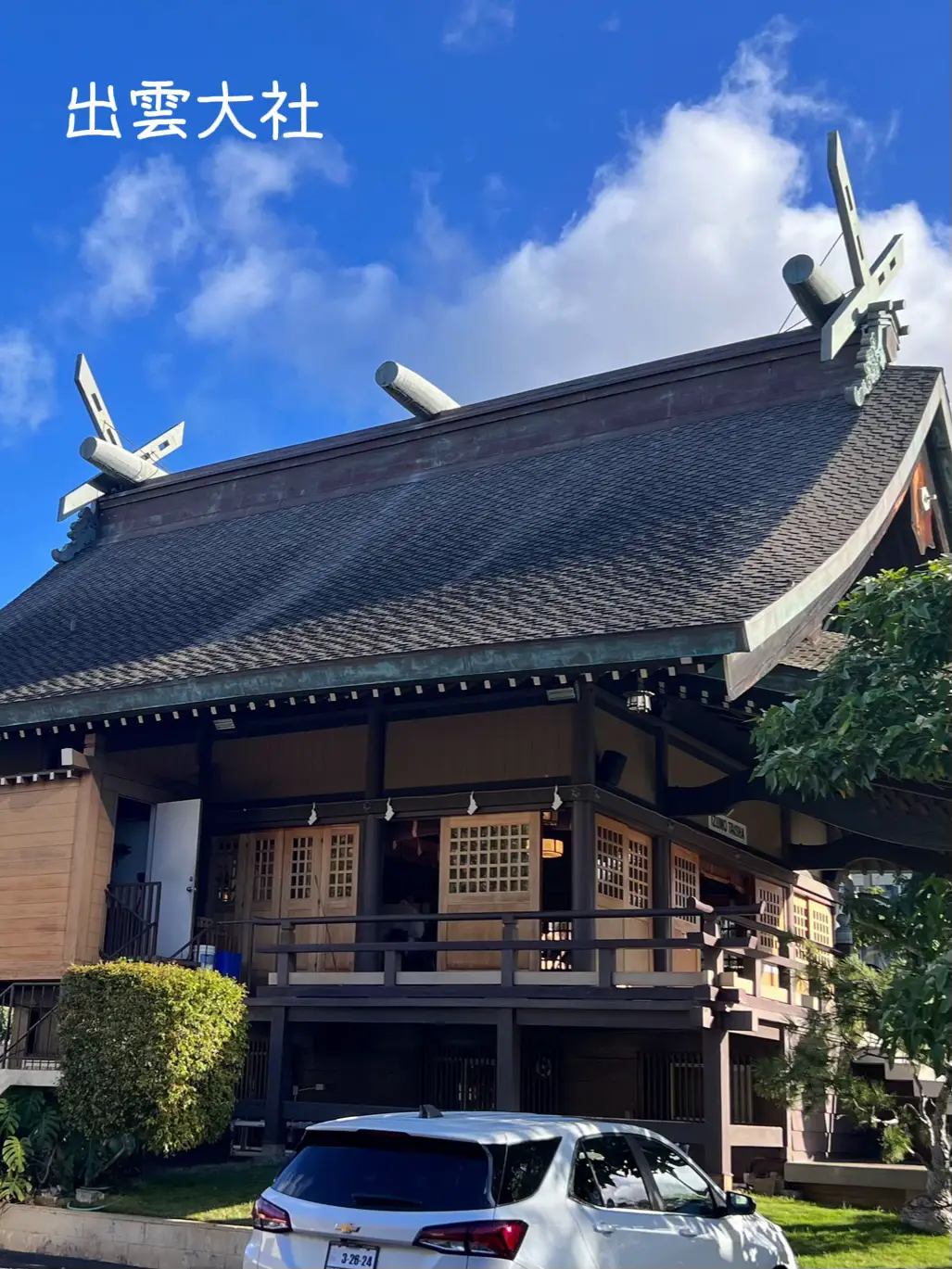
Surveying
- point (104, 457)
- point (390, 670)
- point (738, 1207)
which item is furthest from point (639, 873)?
point (104, 457)

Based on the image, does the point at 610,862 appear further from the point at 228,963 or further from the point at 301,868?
the point at 228,963

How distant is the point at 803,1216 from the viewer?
1218cm

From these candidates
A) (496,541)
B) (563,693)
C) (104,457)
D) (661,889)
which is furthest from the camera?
(104,457)

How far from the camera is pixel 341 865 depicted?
1681cm

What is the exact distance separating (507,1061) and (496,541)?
699cm

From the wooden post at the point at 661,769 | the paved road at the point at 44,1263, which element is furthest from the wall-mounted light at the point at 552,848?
the paved road at the point at 44,1263

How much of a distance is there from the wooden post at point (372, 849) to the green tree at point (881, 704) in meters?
6.76

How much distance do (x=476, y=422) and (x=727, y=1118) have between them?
13.0m

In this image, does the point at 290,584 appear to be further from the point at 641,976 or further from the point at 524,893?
the point at 641,976

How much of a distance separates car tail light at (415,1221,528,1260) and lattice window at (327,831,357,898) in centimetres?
1020

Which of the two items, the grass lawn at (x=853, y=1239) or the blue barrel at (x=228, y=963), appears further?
the blue barrel at (x=228, y=963)

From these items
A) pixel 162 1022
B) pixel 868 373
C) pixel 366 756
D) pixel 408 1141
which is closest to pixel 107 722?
pixel 366 756

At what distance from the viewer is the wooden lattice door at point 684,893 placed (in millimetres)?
17047

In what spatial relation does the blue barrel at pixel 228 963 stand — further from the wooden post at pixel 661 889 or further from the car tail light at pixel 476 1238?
the car tail light at pixel 476 1238
